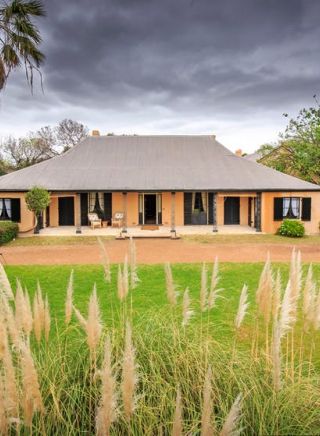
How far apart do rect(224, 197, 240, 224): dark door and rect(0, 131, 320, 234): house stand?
0.07 m

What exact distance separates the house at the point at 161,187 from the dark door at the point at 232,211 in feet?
0.22

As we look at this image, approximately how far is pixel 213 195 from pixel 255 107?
1239cm

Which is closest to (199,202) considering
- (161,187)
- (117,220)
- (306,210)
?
(161,187)

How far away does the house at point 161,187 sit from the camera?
20.2m

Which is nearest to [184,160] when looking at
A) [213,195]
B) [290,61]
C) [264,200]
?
[213,195]

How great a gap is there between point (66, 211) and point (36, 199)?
4.40 meters

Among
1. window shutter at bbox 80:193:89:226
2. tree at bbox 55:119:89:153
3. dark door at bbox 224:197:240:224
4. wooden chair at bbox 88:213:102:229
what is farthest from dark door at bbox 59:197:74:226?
tree at bbox 55:119:89:153

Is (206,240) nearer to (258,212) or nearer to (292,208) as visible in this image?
(258,212)

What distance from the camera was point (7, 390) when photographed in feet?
5.90

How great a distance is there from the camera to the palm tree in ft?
37.2

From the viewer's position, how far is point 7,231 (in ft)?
56.9

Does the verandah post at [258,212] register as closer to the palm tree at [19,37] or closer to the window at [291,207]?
the window at [291,207]

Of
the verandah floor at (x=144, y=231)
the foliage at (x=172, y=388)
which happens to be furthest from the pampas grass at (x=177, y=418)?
the verandah floor at (x=144, y=231)

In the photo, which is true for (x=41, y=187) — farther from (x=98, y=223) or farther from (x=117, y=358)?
(x=117, y=358)
